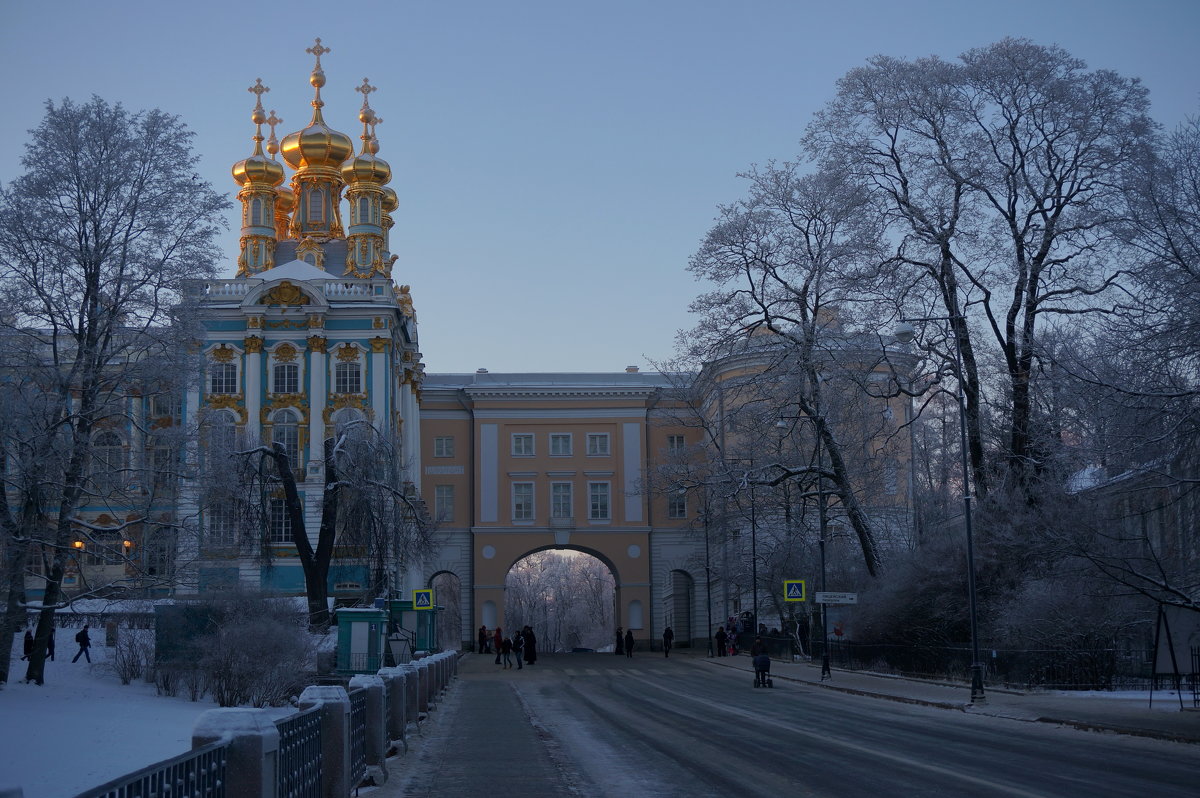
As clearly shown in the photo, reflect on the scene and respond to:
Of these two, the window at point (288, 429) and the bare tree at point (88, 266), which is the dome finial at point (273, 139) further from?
the bare tree at point (88, 266)

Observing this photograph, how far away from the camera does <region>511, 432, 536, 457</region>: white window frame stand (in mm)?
72875

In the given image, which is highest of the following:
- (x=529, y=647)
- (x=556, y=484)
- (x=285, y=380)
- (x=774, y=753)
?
(x=285, y=380)

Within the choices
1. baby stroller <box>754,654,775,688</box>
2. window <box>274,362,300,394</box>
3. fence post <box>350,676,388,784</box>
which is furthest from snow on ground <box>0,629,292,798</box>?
window <box>274,362,300,394</box>

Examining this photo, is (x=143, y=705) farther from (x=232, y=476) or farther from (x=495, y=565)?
(x=495, y=565)

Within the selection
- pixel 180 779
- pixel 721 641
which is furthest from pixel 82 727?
pixel 721 641

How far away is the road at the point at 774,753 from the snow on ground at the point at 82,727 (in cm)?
365

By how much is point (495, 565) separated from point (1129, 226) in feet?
176

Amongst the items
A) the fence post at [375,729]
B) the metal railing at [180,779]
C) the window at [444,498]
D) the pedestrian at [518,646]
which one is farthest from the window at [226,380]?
the metal railing at [180,779]

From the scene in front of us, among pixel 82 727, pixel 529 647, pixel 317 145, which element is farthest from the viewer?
pixel 317 145

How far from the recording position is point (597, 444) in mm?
73438

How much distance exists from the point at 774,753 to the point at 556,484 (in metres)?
56.5

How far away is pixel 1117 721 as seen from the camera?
19.5 metres

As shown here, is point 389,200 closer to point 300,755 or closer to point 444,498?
point 444,498

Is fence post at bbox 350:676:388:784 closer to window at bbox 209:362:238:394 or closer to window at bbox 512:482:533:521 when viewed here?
window at bbox 209:362:238:394
